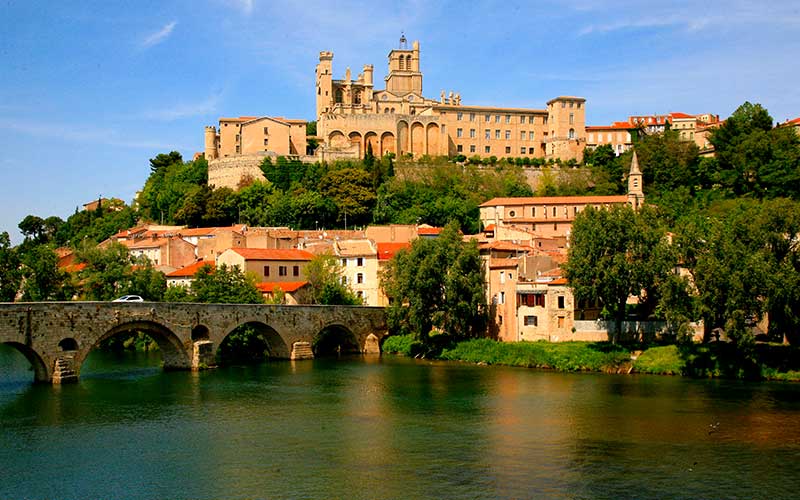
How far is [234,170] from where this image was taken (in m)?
83.8

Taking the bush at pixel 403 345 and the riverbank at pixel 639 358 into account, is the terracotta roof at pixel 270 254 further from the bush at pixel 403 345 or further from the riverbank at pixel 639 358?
the riverbank at pixel 639 358

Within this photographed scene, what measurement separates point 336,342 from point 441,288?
8558mm

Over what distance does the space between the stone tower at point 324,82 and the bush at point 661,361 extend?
5826 cm

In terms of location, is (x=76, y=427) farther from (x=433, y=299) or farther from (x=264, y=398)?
(x=433, y=299)

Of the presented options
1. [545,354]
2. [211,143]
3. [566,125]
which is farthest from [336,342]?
[566,125]

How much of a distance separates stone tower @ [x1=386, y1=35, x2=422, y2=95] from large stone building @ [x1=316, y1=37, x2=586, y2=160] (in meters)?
4.66

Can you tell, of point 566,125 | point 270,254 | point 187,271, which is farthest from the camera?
point 566,125

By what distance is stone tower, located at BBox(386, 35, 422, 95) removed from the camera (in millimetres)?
101562

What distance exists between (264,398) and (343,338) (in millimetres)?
17595

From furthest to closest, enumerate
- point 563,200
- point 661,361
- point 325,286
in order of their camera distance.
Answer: point 563,200
point 325,286
point 661,361

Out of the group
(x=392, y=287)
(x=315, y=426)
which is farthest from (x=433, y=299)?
(x=315, y=426)

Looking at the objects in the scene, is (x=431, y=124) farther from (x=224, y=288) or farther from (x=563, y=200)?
(x=224, y=288)

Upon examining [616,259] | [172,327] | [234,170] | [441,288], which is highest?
[234,170]

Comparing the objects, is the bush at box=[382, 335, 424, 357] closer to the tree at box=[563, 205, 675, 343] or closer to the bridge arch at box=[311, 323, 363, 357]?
the bridge arch at box=[311, 323, 363, 357]
